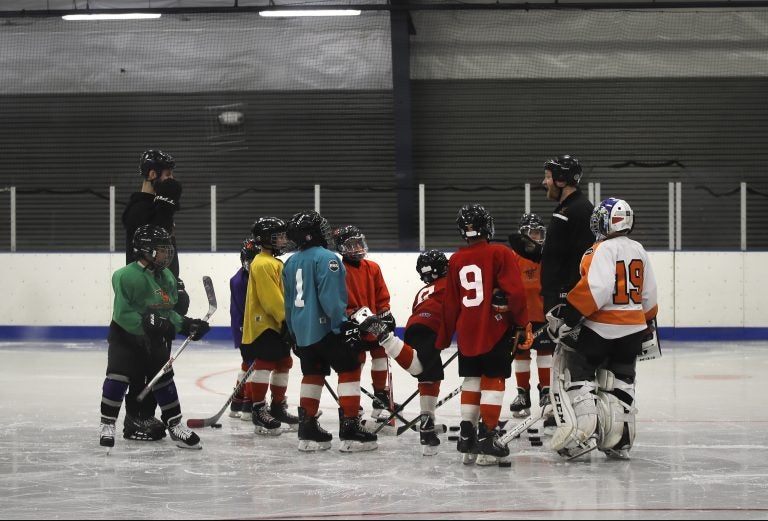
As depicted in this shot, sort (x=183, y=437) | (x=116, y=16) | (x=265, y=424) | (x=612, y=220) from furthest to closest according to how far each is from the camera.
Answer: (x=116, y=16) → (x=265, y=424) → (x=183, y=437) → (x=612, y=220)

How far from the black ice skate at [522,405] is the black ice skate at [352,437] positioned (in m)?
1.40

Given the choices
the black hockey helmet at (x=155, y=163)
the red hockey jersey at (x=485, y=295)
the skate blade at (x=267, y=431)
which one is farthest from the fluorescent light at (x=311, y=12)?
the red hockey jersey at (x=485, y=295)

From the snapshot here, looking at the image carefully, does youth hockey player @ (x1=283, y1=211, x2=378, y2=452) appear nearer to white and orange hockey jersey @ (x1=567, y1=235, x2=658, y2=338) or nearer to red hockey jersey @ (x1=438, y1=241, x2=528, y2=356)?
red hockey jersey @ (x1=438, y1=241, x2=528, y2=356)

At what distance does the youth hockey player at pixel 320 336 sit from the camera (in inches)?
225

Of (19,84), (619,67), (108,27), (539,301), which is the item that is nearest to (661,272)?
(619,67)

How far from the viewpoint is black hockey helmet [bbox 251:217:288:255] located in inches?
256

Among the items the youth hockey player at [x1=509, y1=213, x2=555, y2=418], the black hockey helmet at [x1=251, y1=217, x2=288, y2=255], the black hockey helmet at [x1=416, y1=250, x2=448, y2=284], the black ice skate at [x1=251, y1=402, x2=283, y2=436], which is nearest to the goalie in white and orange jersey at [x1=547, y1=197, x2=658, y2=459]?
the black hockey helmet at [x1=416, y1=250, x2=448, y2=284]

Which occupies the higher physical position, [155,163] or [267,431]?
[155,163]

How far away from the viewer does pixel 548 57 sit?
14891 millimetres

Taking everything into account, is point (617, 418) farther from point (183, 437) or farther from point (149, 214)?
point (149, 214)

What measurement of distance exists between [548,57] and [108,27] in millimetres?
6395

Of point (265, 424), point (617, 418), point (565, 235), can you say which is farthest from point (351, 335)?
point (617, 418)

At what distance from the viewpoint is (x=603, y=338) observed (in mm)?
5371

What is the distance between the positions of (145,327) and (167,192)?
101 cm
